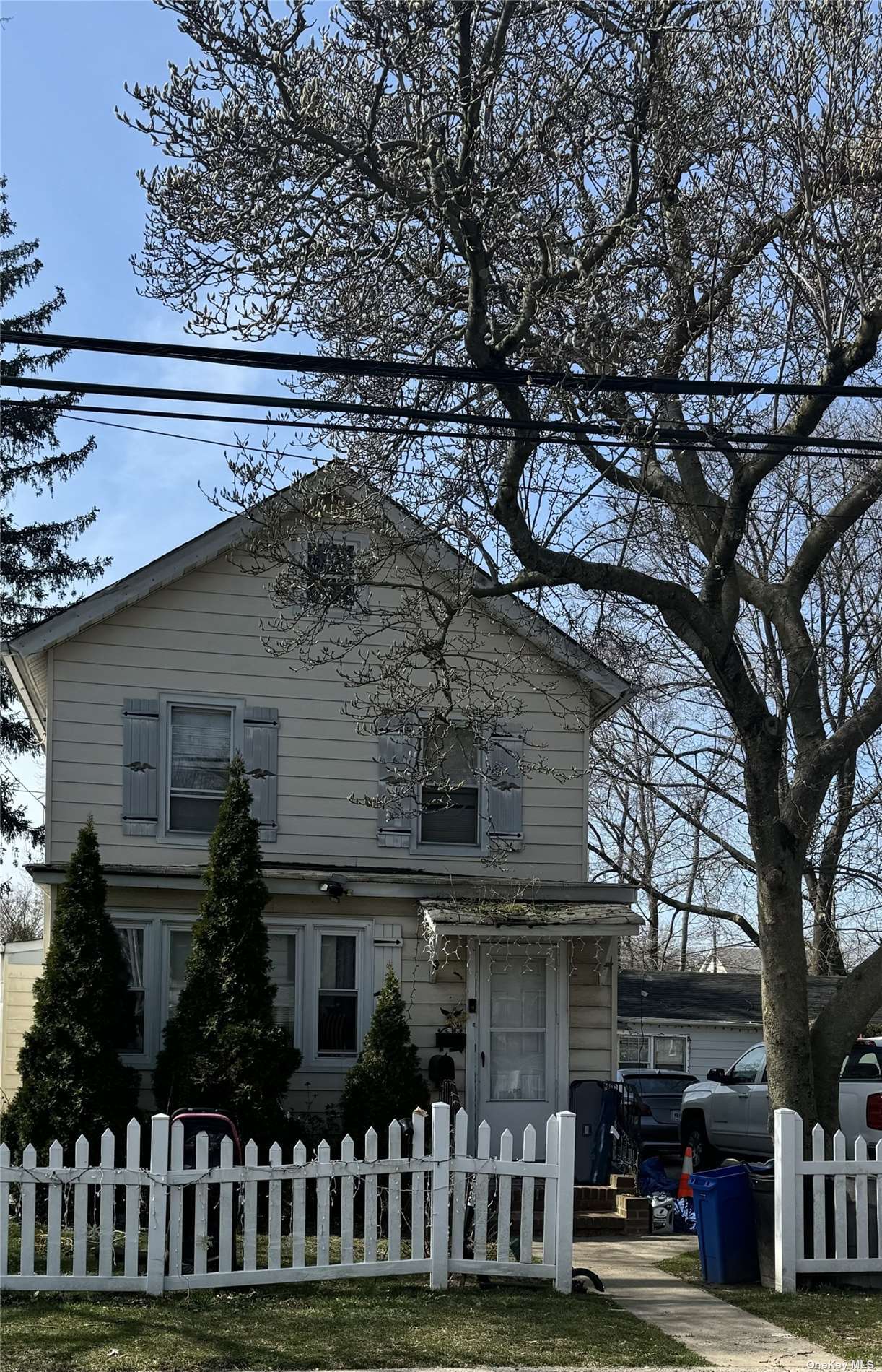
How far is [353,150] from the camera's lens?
9523 mm

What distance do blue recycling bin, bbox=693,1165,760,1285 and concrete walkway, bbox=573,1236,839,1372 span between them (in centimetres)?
23

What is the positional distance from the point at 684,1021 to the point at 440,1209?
2322cm

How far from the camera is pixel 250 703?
626 inches

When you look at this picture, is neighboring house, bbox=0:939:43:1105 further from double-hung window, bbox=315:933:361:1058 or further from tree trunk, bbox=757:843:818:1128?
tree trunk, bbox=757:843:818:1128

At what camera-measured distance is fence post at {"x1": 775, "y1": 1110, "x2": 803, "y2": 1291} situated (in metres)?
10.3

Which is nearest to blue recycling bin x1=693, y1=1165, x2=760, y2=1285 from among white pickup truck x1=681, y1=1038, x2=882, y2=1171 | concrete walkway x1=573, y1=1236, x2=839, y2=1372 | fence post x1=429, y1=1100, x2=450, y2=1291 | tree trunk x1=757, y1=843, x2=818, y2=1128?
concrete walkway x1=573, y1=1236, x2=839, y2=1372

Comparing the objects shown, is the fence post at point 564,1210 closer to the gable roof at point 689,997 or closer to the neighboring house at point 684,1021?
the gable roof at point 689,997

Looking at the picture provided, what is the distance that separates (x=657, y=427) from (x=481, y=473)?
1.48 metres

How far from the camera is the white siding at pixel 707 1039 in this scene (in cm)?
3250

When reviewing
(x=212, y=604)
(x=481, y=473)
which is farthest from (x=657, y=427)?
(x=212, y=604)

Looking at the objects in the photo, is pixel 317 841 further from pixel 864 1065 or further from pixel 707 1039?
pixel 707 1039

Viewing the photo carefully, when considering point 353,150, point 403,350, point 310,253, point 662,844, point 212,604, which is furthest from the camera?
point 662,844

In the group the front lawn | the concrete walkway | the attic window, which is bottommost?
the concrete walkway

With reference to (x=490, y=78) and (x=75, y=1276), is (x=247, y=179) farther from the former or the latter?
(x=75, y=1276)
